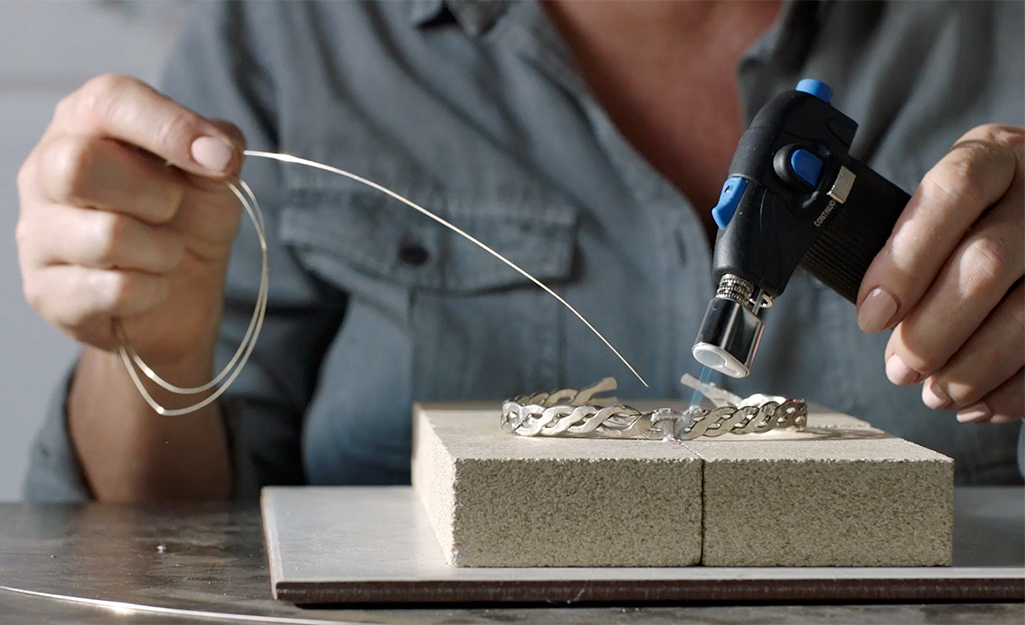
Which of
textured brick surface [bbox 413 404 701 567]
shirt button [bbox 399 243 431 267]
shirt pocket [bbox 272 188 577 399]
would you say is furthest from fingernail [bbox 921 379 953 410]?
shirt button [bbox 399 243 431 267]

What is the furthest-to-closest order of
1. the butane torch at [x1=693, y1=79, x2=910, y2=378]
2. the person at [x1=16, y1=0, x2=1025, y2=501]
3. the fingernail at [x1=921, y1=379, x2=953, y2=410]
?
the person at [x1=16, y1=0, x2=1025, y2=501], the fingernail at [x1=921, y1=379, x2=953, y2=410], the butane torch at [x1=693, y1=79, x2=910, y2=378]

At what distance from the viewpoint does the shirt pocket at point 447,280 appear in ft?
3.51

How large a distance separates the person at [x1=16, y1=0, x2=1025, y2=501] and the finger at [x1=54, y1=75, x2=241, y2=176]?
0.81ft

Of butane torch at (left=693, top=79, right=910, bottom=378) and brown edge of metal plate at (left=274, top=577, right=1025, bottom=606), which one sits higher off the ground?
butane torch at (left=693, top=79, right=910, bottom=378)

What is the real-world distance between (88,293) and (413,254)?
0.36 metres

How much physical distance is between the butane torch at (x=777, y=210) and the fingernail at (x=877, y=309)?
0.04 m

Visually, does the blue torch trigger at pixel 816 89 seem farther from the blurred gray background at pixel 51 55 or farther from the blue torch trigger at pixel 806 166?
the blurred gray background at pixel 51 55

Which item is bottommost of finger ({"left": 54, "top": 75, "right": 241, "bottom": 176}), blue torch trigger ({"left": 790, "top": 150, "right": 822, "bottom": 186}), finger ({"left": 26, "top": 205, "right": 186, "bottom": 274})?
finger ({"left": 26, "top": 205, "right": 186, "bottom": 274})

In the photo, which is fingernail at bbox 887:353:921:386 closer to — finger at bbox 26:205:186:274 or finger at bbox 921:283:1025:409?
finger at bbox 921:283:1025:409

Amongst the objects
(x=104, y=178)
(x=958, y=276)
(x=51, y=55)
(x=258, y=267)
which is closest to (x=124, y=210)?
(x=104, y=178)

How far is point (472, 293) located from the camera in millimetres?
1091

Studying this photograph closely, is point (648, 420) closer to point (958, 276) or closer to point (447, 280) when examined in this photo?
point (958, 276)

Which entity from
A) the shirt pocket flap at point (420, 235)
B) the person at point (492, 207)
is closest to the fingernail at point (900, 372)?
the person at point (492, 207)

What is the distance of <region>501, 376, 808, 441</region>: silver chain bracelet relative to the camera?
2.00 ft
